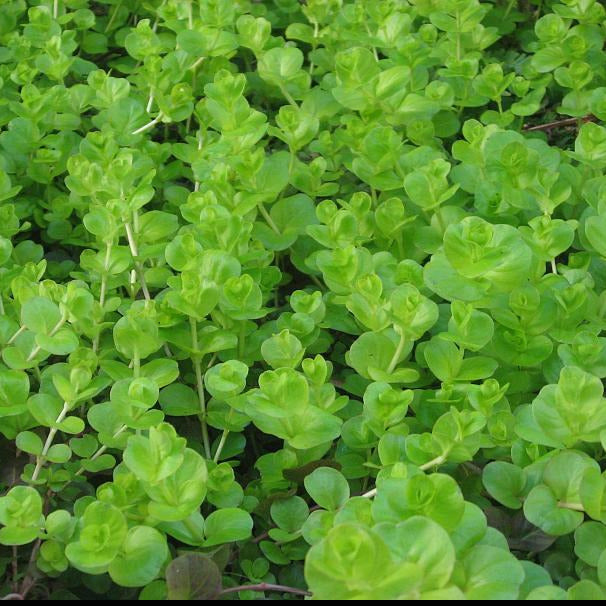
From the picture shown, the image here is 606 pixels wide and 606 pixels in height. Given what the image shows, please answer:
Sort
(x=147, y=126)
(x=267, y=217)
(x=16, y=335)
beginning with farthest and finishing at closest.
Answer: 1. (x=147, y=126)
2. (x=267, y=217)
3. (x=16, y=335)

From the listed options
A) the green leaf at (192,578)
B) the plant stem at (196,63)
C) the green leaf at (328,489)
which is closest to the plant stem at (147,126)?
the plant stem at (196,63)

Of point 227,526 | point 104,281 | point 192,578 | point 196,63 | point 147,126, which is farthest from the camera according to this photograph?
point 196,63

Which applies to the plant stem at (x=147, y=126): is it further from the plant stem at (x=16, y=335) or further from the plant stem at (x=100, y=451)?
the plant stem at (x=100, y=451)

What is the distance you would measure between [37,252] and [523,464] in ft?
3.38

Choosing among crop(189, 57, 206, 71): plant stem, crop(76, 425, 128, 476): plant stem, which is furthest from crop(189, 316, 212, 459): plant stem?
crop(189, 57, 206, 71): plant stem

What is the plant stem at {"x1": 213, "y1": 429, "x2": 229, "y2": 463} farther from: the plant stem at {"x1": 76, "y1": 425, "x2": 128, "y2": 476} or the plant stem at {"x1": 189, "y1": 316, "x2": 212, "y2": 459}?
the plant stem at {"x1": 76, "y1": 425, "x2": 128, "y2": 476}

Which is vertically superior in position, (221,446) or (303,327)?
(303,327)

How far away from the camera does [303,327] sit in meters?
1.52

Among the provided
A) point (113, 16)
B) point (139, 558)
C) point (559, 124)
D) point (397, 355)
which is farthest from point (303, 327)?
point (113, 16)

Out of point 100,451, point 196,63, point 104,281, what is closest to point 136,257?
point 104,281

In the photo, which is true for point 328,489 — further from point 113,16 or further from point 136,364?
point 113,16

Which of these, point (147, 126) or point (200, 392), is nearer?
point (200, 392)

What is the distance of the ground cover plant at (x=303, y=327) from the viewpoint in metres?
1.19

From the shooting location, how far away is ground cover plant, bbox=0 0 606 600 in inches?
46.9
